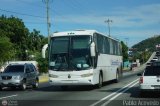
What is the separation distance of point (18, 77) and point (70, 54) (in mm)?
4217

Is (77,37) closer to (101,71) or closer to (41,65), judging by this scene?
(101,71)

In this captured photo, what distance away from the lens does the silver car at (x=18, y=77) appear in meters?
27.4

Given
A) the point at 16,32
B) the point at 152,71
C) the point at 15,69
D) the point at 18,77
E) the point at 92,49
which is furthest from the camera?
the point at 16,32

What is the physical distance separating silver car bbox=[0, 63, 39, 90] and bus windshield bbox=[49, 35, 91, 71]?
3084mm

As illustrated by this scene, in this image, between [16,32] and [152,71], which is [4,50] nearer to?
[16,32]

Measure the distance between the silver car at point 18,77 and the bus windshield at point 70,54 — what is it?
308 cm

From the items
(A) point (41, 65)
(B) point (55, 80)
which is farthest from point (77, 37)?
(A) point (41, 65)

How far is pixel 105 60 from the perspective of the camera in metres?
29.4

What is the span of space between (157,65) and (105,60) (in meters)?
8.90

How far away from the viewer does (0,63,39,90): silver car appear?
1080 inches

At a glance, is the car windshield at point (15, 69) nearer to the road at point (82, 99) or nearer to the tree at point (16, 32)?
the road at point (82, 99)

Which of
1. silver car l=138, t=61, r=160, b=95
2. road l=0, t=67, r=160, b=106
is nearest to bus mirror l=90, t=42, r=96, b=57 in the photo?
road l=0, t=67, r=160, b=106

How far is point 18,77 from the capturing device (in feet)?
90.2

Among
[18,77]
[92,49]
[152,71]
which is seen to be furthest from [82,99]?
[18,77]
